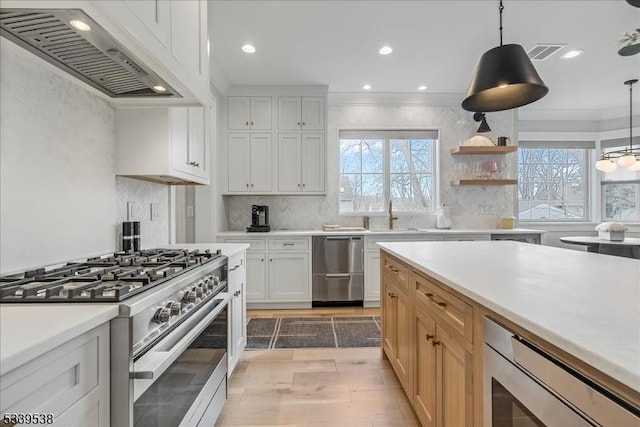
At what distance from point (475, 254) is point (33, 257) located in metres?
2.15

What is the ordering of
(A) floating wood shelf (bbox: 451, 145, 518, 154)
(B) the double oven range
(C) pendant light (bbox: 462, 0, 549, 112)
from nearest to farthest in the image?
(B) the double oven range < (C) pendant light (bbox: 462, 0, 549, 112) < (A) floating wood shelf (bbox: 451, 145, 518, 154)

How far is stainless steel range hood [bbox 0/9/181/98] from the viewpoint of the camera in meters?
1.03

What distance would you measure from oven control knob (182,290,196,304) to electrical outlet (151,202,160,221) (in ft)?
3.83

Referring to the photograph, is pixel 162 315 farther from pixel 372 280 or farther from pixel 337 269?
pixel 372 280

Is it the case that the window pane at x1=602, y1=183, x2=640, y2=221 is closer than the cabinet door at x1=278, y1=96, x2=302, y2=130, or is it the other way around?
the cabinet door at x1=278, y1=96, x2=302, y2=130

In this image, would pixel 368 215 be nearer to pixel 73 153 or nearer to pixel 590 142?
pixel 73 153

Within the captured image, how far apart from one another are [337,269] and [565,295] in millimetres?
3145

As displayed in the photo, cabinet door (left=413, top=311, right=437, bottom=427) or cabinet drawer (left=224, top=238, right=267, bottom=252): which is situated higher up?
cabinet drawer (left=224, top=238, right=267, bottom=252)

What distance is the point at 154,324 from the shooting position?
1.09 metres

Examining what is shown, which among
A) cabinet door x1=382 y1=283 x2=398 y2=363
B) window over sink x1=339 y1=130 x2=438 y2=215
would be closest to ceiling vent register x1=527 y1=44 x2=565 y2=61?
window over sink x1=339 y1=130 x2=438 y2=215

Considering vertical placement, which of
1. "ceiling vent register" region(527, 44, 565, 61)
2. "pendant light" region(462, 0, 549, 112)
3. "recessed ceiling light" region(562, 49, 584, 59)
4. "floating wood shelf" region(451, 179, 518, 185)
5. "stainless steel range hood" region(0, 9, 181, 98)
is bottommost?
"floating wood shelf" region(451, 179, 518, 185)

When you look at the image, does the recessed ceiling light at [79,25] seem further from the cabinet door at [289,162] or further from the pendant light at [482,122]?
the pendant light at [482,122]

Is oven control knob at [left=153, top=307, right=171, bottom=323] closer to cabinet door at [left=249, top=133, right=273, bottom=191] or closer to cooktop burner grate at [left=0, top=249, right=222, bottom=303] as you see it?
cooktop burner grate at [left=0, top=249, right=222, bottom=303]

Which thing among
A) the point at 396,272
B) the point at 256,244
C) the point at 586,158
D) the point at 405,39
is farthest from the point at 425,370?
the point at 586,158
